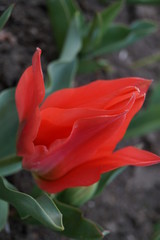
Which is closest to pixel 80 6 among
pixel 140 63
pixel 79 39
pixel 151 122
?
pixel 140 63

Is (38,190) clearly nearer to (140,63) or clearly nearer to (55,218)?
(55,218)

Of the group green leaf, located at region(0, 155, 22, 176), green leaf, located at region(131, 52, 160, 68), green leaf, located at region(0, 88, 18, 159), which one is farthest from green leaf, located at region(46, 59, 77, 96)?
green leaf, located at region(131, 52, 160, 68)

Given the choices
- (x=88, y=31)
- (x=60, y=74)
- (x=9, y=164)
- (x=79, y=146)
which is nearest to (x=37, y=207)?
(x=79, y=146)

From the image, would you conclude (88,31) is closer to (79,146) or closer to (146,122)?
(146,122)

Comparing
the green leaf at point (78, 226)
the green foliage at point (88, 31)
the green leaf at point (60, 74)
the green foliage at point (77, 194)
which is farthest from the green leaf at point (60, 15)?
the green leaf at point (78, 226)

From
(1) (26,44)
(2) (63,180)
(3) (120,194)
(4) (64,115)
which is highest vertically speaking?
(4) (64,115)

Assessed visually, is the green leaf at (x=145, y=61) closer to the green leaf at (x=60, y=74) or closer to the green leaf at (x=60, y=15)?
the green leaf at (x=60, y=15)
